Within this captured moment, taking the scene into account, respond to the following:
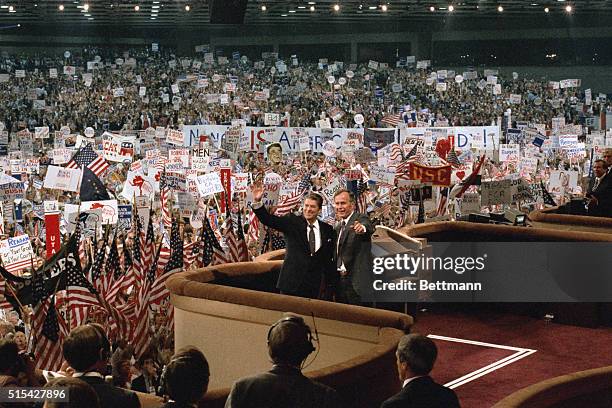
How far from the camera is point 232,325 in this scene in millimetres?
8789

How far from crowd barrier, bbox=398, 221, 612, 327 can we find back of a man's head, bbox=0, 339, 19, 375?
5963 millimetres

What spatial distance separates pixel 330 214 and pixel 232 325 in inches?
405

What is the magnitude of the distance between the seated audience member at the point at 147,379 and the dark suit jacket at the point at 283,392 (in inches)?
170

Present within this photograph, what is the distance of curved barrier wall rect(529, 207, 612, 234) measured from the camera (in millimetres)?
12477

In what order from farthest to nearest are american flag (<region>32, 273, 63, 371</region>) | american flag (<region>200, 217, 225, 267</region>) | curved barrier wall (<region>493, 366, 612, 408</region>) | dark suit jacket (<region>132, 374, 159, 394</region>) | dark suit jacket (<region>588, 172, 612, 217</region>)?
american flag (<region>200, 217, 225, 267</region>) → dark suit jacket (<region>588, 172, 612, 217</region>) → american flag (<region>32, 273, 63, 371</region>) → dark suit jacket (<region>132, 374, 159, 394</region>) → curved barrier wall (<region>493, 366, 612, 408</region>)

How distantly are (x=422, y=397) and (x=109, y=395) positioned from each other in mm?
1586

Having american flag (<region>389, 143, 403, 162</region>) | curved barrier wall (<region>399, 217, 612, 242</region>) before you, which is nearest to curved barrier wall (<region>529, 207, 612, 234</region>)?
curved barrier wall (<region>399, 217, 612, 242</region>)

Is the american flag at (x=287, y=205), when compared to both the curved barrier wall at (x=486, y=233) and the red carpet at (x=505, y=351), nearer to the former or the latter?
the curved barrier wall at (x=486, y=233)

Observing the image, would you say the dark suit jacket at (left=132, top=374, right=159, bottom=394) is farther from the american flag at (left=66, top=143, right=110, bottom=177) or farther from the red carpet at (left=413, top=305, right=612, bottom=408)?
the american flag at (left=66, top=143, right=110, bottom=177)

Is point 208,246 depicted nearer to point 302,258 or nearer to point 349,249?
point 302,258

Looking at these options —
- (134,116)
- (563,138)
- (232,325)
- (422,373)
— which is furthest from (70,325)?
(134,116)

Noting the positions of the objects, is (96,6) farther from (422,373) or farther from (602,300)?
(422,373)

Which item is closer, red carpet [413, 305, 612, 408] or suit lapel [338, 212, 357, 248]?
red carpet [413, 305, 612, 408]

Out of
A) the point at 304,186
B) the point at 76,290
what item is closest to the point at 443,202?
the point at 304,186
